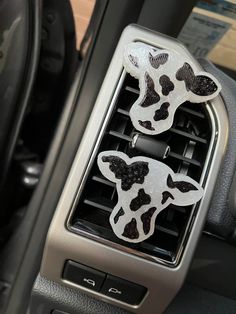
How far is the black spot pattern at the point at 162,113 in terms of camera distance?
501 millimetres

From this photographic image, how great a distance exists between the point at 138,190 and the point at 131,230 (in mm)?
50

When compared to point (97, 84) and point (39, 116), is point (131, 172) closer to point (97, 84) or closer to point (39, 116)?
point (97, 84)

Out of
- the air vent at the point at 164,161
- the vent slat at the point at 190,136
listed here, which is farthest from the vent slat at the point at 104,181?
the vent slat at the point at 190,136

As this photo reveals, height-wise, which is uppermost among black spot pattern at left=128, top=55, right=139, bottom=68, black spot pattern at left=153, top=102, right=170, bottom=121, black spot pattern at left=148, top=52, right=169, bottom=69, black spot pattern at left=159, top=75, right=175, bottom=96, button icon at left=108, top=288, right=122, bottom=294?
black spot pattern at left=148, top=52, right=169, bottom=69

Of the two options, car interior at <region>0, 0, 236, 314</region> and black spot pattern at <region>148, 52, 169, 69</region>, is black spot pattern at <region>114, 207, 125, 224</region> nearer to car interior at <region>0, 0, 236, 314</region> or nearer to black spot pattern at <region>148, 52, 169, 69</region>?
car interior at <region>0, 0, 236, 314</region>

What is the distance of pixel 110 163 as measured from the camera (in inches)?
19.4

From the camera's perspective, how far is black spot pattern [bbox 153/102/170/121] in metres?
0.50

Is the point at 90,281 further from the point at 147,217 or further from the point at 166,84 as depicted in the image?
the point at 166,84

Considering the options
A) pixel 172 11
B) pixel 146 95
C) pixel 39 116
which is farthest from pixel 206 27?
pixel 39 116

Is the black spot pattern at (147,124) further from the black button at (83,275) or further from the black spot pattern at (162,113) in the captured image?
the black button at (83,275)

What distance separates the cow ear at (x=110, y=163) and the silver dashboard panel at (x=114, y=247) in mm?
21

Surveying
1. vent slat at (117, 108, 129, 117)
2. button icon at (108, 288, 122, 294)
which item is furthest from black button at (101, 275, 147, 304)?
vent slat at (117, 108, 129, 117)

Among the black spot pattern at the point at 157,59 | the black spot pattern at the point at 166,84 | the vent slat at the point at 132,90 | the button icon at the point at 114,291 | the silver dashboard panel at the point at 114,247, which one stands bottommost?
the button icon at the point at 114,291

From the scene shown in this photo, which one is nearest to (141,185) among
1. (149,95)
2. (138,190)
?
(138,190)
